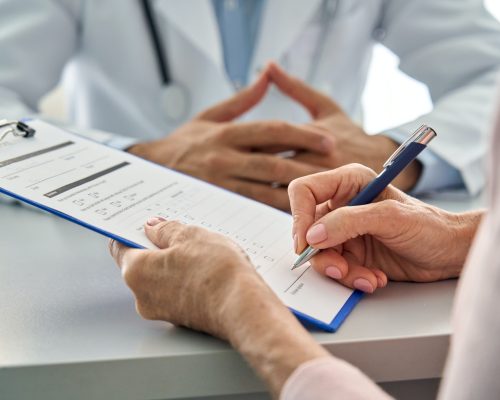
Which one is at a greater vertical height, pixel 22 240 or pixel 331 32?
pixel 331 32

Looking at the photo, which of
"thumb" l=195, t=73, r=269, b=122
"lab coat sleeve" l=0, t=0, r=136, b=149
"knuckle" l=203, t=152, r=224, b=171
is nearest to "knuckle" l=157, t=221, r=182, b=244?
"knuckle" l=203, t=152, r=224, b=171

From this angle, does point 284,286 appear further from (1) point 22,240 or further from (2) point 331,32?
(2) point 331,32

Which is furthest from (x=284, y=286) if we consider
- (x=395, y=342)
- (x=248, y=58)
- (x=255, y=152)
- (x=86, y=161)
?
(x=248, y=58)

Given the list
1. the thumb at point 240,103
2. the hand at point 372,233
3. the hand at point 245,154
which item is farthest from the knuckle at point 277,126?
the hand at point 372,233

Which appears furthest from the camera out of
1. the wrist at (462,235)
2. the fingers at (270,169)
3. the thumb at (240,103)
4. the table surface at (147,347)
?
the thumb at (240,103)

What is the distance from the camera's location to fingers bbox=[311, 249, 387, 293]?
0.48 meters

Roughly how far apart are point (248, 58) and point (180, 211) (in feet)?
2.39

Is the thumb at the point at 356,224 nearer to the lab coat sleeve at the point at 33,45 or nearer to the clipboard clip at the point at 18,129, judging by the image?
the clipboard clip at the point at 18,129

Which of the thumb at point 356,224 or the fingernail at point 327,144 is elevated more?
the thumb at point 356,224

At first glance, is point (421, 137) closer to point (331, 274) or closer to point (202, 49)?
point (331, 274)

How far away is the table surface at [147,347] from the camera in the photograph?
399 mm

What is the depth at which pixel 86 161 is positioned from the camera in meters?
0.57

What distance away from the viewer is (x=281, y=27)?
1.14m

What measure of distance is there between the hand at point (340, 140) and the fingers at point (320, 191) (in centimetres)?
26
